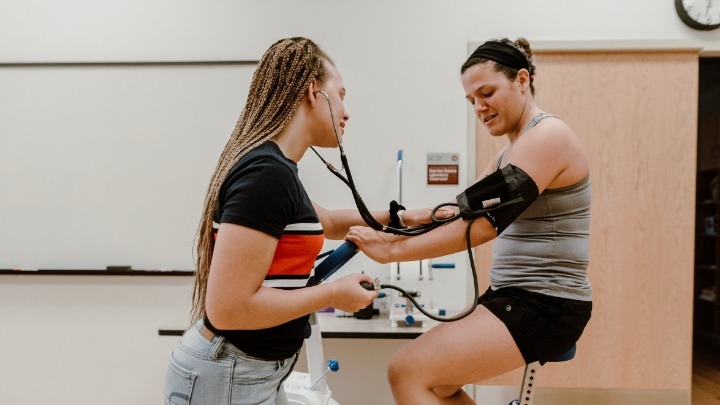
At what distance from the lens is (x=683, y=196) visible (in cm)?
237

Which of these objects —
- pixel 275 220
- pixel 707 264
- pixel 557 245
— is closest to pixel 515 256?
pixel 557 245

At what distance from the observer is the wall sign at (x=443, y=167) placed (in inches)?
93.5

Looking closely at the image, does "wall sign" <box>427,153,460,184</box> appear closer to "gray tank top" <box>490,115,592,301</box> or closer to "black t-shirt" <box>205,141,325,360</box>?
"gray tank top" <box>490,115,592,301</box>

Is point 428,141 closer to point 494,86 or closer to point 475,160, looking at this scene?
point 475,160

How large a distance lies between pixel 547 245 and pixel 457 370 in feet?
1.27

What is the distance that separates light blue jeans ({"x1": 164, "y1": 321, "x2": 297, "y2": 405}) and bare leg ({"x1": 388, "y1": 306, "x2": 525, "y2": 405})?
40 centimetres

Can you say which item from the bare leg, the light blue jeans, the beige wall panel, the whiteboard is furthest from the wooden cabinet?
the light blue jeans

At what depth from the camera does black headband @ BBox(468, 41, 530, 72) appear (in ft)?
4.12

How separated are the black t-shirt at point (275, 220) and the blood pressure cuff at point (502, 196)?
0.40 metres

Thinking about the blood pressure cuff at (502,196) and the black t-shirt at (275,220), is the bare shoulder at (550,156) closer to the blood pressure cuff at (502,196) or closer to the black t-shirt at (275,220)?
the blood pressure cuff at (502,196)

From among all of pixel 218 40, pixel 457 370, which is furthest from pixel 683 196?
pixel 218 40

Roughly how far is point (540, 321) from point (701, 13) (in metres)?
2.07

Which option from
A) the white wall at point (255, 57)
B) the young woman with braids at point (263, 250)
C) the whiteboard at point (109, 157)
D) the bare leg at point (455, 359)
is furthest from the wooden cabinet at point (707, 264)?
the young woman with braids at point (263, 250)

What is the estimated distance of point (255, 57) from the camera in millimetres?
2422
